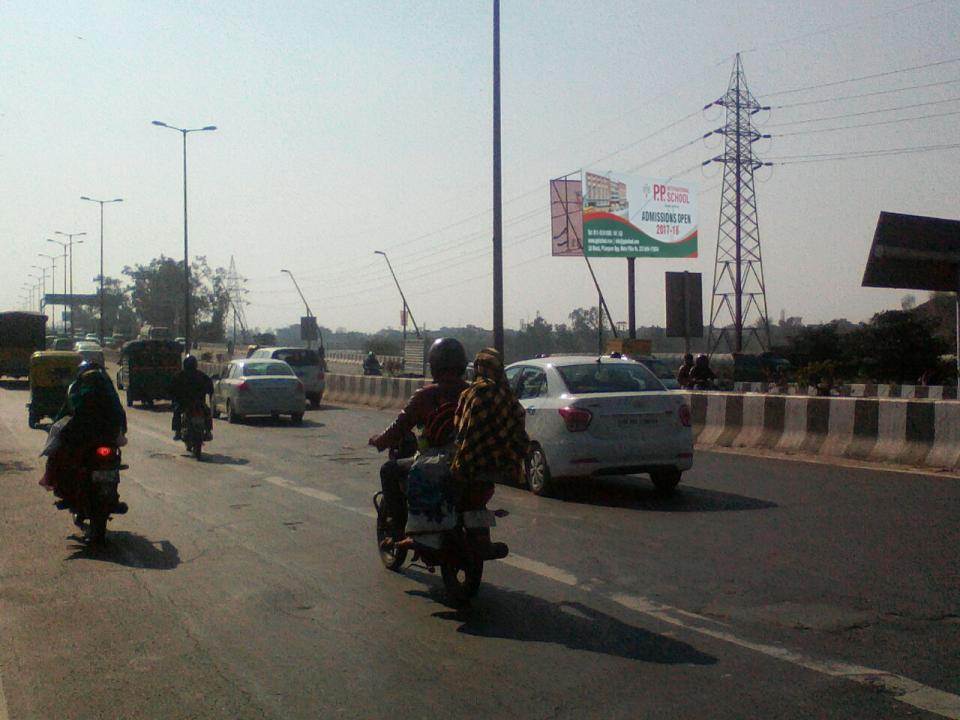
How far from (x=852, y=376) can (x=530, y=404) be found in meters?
36.4

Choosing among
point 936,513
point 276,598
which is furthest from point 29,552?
point 936,513

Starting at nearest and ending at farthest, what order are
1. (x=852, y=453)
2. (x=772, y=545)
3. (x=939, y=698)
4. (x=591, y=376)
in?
1. (x=939, y=698)
2. (x=772, y=545)
3. (x=591, y=376)
4. (x=852, y=453)

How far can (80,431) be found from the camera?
922cm

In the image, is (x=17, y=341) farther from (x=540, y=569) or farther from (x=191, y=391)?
(x=540, y=569)

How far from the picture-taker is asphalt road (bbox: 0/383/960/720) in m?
4.95

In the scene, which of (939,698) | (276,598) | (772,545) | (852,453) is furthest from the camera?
(852,453)

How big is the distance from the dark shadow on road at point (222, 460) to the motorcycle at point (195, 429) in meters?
0.16

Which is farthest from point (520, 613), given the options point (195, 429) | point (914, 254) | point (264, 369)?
point (914, 254)

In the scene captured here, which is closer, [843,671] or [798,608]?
[843,671]

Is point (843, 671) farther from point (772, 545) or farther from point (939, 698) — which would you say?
point (772, 545)

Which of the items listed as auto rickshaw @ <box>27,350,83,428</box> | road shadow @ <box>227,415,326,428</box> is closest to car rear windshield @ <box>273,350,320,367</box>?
road shadow @ <box>227,415,326,428</box>

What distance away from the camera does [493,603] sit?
686 cm

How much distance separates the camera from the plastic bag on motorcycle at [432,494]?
6.52m

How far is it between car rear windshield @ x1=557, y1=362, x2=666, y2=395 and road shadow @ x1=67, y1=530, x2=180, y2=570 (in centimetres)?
487
